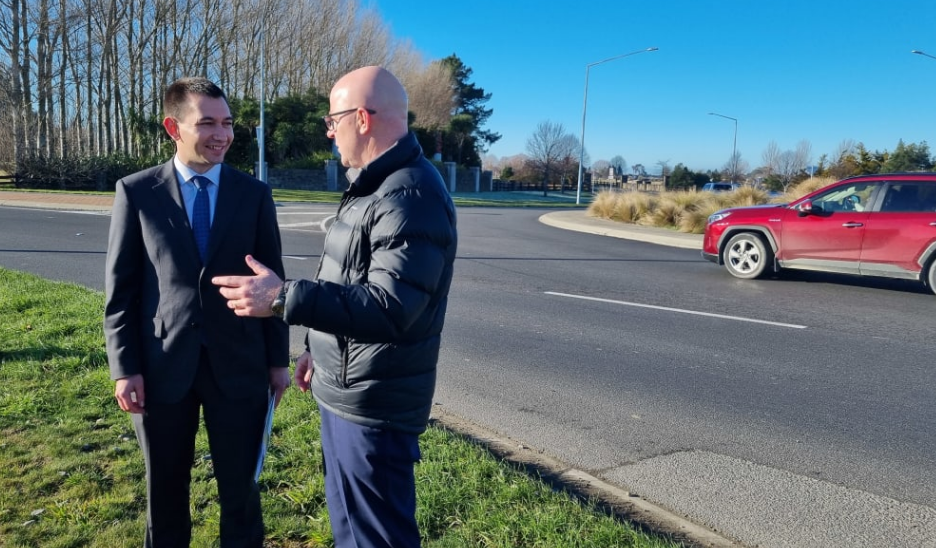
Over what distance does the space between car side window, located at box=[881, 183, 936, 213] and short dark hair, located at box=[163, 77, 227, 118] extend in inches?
403

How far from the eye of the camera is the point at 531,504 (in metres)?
3.22

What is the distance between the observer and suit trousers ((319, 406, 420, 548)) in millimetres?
2080

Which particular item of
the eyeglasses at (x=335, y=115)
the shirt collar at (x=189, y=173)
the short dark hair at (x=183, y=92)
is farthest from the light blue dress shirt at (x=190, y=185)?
the eyeglasses at (x=335, y=115)

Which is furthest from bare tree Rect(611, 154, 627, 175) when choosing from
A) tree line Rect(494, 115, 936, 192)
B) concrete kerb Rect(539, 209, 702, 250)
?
concrete kerb Rect(539, 209, 702, 250)

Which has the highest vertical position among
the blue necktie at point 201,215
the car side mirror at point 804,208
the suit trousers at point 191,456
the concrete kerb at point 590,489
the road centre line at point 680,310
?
the car side mirror at point 804,208

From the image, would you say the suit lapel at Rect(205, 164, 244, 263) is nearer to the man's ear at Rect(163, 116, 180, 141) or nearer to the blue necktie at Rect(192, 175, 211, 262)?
the blue necktie at Rect(192, 175, 211, 262)

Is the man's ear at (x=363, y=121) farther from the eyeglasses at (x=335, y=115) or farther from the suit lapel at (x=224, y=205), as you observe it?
the suit lapel at (x=224, y=205)

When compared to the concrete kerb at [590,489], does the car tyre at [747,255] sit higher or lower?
higher

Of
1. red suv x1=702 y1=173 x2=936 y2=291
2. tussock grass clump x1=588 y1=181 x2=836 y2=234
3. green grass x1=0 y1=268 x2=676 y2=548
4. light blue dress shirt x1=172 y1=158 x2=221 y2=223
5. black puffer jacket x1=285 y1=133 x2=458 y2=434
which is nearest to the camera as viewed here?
black puffer jacket x1=285 y1=133 x2=458 y2=434

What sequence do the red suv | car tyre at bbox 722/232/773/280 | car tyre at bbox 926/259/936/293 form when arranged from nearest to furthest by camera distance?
car tyre at bbox 926/259/936/293
the red suv
car tyre at bbox 722/232/773/280

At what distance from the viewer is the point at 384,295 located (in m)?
1.87

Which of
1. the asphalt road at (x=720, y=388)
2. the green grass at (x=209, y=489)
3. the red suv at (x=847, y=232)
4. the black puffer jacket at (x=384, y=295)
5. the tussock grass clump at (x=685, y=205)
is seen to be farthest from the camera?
the tussock grass clump at (x=685, y=205)

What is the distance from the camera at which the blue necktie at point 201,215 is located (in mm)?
2600

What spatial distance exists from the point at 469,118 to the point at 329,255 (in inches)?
2247
